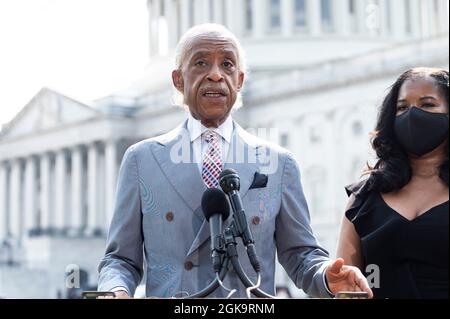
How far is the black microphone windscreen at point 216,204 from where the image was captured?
2.98m

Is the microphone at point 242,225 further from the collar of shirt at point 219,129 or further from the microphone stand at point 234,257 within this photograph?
the collar of shirt at point 219,129

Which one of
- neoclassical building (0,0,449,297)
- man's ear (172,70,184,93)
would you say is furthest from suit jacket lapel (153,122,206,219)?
neoclassical building (0,0,449,297)

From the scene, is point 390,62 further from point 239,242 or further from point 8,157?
point 239,242

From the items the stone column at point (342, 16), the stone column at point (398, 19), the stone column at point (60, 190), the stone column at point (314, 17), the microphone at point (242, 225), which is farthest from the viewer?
the stone column at point (314, 17)

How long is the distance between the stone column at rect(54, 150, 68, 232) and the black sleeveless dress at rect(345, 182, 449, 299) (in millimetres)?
48886

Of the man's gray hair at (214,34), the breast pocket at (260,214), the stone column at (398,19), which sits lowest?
the breast pocket at (260,214)

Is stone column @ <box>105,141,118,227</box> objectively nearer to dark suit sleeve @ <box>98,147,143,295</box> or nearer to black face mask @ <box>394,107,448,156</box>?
dark suit sleeve @ <box>98,147,143,295</box>

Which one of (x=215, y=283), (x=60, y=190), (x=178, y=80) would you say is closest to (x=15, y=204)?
(x=60, y=190)

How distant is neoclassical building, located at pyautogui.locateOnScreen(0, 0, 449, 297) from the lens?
46.1 metres

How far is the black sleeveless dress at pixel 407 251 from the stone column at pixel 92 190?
48.8m

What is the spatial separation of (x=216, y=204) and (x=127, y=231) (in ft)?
1.66

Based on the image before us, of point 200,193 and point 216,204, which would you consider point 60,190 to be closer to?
point 200,193

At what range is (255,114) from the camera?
170 feet

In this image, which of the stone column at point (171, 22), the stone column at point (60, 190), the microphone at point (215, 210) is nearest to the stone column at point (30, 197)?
the stone column at point (60, 190)
